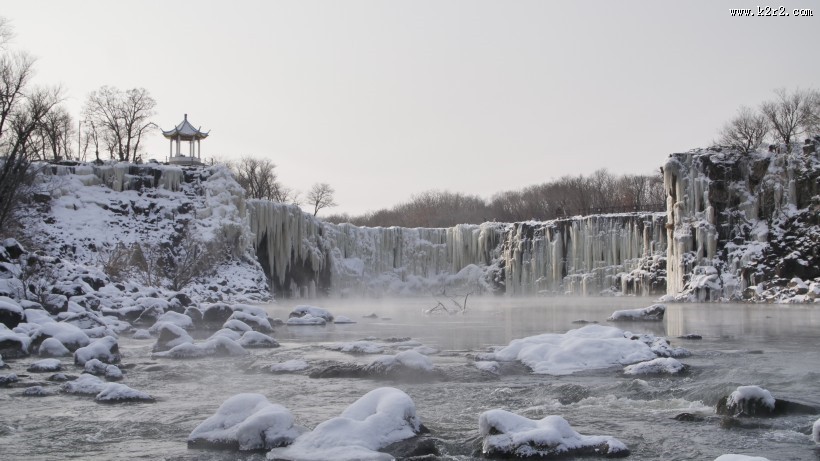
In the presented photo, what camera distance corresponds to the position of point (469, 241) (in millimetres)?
50812

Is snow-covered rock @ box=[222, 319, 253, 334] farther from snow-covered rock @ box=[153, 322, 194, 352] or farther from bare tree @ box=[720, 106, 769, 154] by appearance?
bare tree @ box=[720, 106, 769, 154]

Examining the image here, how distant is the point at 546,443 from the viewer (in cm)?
662

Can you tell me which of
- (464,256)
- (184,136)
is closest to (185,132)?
(184,136)

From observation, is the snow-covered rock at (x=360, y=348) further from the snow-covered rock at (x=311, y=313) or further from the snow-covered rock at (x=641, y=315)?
the snow-covered rock at (x=311, y=313)

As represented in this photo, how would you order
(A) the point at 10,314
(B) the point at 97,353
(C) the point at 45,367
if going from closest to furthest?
(C) the point at 45,367 → (B) the point at 97,353 → (A) the point at 10,314

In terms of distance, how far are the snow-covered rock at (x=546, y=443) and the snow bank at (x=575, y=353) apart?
4.65 metres

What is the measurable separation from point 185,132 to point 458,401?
4015 centimetres

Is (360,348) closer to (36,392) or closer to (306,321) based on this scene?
(36,392)

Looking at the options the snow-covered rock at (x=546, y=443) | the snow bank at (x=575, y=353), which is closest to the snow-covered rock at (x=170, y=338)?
the snow bank at (x=575, y=353)

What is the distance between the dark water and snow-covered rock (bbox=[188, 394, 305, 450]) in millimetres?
183

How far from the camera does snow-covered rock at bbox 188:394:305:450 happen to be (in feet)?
22.7

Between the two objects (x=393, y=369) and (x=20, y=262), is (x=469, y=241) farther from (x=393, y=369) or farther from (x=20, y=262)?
(x=393, y=369)

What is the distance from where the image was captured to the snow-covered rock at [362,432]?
21.0 feet

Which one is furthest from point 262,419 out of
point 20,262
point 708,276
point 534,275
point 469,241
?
point 469,241
